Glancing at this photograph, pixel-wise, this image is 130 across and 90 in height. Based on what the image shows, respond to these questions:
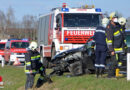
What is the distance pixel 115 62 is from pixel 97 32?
1324mm

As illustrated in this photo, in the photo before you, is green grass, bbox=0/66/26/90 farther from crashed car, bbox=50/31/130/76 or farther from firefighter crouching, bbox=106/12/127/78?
firefighter crouching, bbox=106/12/127/78

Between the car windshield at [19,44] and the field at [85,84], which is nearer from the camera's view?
the field at [85,84]

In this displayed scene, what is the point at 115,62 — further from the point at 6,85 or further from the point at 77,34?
the point at 77,34

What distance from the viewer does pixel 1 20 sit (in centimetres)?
9288

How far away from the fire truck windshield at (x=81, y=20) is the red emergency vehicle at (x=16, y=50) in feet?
33.0

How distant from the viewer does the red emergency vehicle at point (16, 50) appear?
99.1 feet

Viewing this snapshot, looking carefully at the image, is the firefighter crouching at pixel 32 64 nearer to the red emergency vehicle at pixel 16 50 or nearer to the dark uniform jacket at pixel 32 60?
the dark uniform jacket at pixel 32 60

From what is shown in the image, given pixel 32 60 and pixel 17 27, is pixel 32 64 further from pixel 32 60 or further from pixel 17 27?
pixel 17 27

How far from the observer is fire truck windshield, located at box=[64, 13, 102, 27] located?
67.7ft

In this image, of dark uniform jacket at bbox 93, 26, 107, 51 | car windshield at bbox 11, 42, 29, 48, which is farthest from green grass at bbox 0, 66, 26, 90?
car windshield at bbox 11, 42, 29, 48

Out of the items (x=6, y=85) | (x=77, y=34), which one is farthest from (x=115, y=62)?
(x=77, y=34)

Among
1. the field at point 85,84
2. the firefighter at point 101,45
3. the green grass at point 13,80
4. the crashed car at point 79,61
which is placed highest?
the firefighter at point 101,45

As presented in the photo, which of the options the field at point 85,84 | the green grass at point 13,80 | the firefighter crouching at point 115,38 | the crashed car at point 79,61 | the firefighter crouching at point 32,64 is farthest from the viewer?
the green grass at point 13,80

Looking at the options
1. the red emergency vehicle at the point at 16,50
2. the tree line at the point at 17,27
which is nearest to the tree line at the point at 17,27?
the tree line at the point at 17,27
